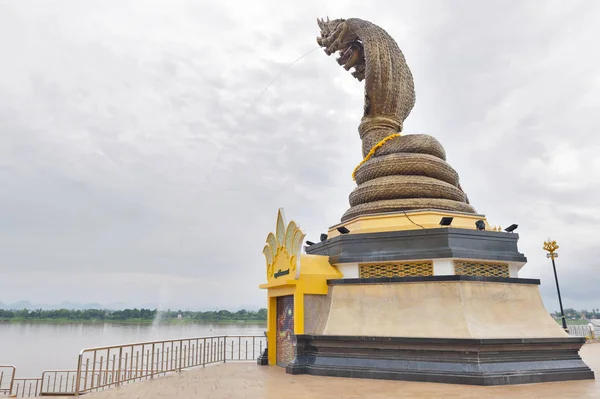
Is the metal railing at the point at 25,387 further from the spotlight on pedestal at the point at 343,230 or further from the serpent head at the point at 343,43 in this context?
the serpent head at the point at 343,43

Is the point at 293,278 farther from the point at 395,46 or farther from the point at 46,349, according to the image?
the point at 46,349

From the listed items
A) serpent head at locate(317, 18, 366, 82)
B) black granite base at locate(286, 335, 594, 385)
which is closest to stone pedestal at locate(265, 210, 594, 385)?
black granite base at locate(286, 335, 594, 385)

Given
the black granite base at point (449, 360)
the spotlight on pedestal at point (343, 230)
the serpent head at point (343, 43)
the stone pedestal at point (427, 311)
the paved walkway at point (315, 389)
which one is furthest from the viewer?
the serpent head at point (343, 43)

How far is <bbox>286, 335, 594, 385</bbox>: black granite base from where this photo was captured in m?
7.58

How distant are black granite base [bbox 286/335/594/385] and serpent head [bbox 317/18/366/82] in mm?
10584

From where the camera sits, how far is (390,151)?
12.2m

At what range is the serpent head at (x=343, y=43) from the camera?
14914 mm

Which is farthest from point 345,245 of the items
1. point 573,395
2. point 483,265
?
point 573,395

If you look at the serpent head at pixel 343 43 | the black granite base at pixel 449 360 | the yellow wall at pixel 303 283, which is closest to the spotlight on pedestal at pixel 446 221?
the yellow wall at pixel 303 283

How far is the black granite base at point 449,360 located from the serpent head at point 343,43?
10.6 metres

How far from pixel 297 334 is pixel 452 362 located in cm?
317

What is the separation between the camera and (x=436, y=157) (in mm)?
12148

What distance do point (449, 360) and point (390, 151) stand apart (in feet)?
20.3

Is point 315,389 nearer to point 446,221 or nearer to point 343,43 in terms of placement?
point 446,221
